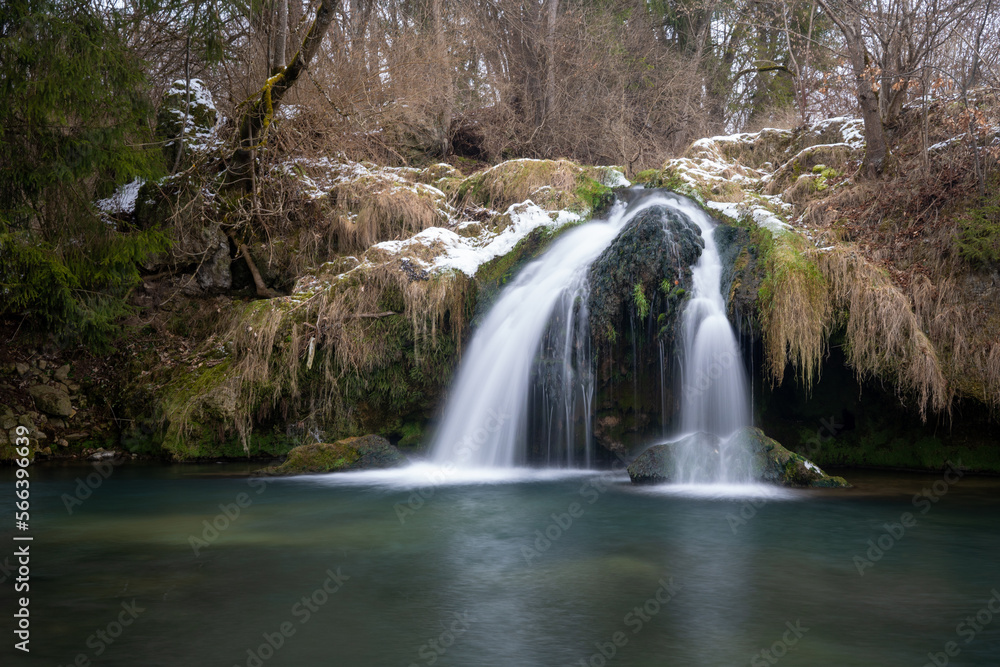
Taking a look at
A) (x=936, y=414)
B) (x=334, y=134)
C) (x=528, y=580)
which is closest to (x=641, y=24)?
(x=334, y=134)

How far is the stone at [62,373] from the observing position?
1038cm

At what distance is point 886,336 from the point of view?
300 inches

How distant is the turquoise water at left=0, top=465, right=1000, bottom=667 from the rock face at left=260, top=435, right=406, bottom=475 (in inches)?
39.5

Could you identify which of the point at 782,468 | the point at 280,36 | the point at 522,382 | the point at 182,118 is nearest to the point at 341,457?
the point at 522,382

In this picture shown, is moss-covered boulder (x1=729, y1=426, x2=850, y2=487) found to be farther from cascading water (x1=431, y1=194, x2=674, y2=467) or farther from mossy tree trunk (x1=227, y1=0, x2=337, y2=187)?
mossy tree trunk (x1=227, y1=0, x2=337, y2=187)

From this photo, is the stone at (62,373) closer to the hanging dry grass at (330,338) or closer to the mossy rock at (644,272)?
the hanging dry grass at (330,338)

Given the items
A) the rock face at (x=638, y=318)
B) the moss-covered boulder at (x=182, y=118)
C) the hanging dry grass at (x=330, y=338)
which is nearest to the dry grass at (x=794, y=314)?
the rock face at (x=638, y=318)

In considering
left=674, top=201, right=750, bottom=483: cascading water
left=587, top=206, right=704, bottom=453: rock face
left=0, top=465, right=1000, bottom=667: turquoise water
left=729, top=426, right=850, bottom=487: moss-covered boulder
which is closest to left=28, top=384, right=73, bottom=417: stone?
left=0, top=465, right=1000, bottom=667: turquoise water

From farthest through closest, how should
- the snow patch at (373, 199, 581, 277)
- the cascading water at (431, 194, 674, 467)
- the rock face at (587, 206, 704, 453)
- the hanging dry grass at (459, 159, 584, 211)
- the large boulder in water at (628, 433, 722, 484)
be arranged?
the hanging dry grass at (459, 159, 584, 211)
the snow patch at (373, 199, 581, 277)
the cascading water at (431, 194, 674, 467)
the rock face at (587, 206, 704, 453)
the large boulder in water at (628, 433, 722, 484)

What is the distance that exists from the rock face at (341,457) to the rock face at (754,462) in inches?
111

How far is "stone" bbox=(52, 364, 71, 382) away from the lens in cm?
1038

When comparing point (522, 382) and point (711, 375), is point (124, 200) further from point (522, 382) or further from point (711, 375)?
point (711, 375)

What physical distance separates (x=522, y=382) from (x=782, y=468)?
295cm

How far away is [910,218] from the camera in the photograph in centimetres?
885
